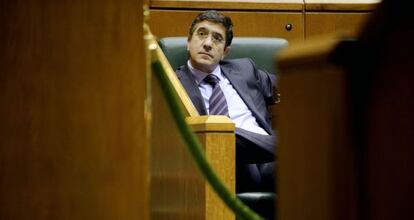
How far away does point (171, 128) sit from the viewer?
200cm

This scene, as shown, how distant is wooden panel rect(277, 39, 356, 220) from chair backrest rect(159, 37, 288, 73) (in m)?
1.77

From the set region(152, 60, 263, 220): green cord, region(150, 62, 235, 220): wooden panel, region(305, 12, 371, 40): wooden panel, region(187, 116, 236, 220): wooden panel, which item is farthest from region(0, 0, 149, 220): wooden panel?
region(305, 12, 371, 40): wooden panel

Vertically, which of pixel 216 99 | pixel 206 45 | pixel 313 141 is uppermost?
pixel 206 45

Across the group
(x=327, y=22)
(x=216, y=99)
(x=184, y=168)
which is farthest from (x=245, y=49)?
(x=184, y=168)

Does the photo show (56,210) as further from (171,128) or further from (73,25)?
(171,128)

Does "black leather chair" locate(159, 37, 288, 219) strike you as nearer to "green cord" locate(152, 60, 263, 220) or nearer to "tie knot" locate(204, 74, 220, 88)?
"tie knot" locate(204, 74, 220, 88)

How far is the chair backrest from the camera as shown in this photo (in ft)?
9.04

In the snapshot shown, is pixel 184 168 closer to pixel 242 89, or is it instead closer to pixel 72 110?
pixel 242 89

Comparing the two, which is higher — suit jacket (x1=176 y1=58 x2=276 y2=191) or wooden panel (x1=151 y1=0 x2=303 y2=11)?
wooden panel (x1=151 y1=0 x2=303 y2=11)

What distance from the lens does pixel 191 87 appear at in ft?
8.48

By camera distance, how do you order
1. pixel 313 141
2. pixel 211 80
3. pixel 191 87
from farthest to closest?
pixel 211 80
pixel 191 87
pixel 313 141

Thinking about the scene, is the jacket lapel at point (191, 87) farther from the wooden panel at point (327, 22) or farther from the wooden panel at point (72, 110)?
the wooden panel at point (72, 110)

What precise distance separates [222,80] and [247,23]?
480 mm

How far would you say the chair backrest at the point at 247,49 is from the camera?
2.76m
